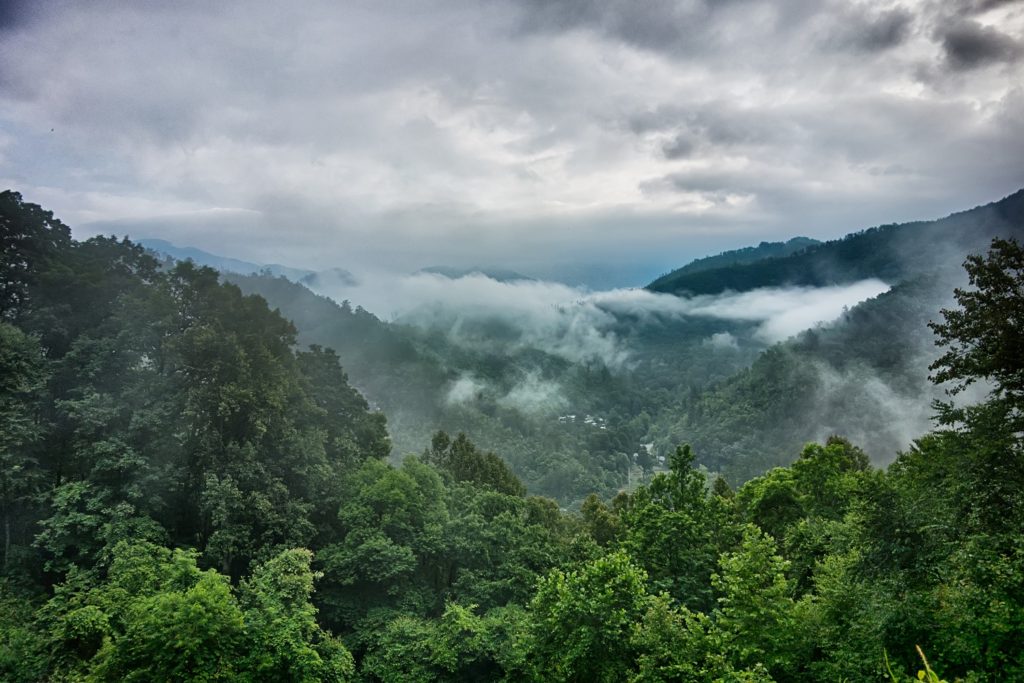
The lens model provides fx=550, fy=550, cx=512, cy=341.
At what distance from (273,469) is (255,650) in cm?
1166

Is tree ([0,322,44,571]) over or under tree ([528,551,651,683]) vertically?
over

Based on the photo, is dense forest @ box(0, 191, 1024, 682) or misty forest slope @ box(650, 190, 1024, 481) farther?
misty forest slope @ box(650, 190, 1024, 481)

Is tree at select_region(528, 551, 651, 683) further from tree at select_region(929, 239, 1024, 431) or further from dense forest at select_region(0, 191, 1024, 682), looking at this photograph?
tree at select_region(929, 239, 1024, 431)

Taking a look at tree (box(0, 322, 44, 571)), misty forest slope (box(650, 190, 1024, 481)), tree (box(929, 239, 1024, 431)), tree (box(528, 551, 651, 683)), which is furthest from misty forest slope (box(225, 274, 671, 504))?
tree (box(929, 239, 1024, 431))

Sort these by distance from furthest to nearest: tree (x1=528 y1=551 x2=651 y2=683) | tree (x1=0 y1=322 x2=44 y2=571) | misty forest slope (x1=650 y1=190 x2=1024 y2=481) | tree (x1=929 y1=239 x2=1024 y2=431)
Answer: misty forest slope (x1=650 y1=190 x2=1024 y2=481) < tree (x1=0 y1=322 x2=44 y2=571) < tree (x1=528 y1=551 x2=651 y2=683) < tree (x1=929 y1=239 x2=1024 y2=431)

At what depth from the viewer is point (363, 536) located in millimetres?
27031

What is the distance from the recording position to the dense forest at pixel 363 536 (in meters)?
15.9

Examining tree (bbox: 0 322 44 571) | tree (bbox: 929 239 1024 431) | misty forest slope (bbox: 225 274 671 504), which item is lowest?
misty forest slope (bbox: 225 274 671 504)

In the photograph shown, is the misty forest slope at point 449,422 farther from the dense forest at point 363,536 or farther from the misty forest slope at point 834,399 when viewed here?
the dense forest at point 363,536

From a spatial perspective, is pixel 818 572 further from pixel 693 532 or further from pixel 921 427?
pixel 921 427

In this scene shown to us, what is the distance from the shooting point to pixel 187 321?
1170 inches

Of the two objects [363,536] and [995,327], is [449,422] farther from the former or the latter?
[995,327]

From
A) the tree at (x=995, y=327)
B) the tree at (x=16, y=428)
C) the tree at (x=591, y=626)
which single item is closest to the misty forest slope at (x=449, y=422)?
the tree at (x=16, y=428)

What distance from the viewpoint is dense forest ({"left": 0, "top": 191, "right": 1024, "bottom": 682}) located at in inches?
625
